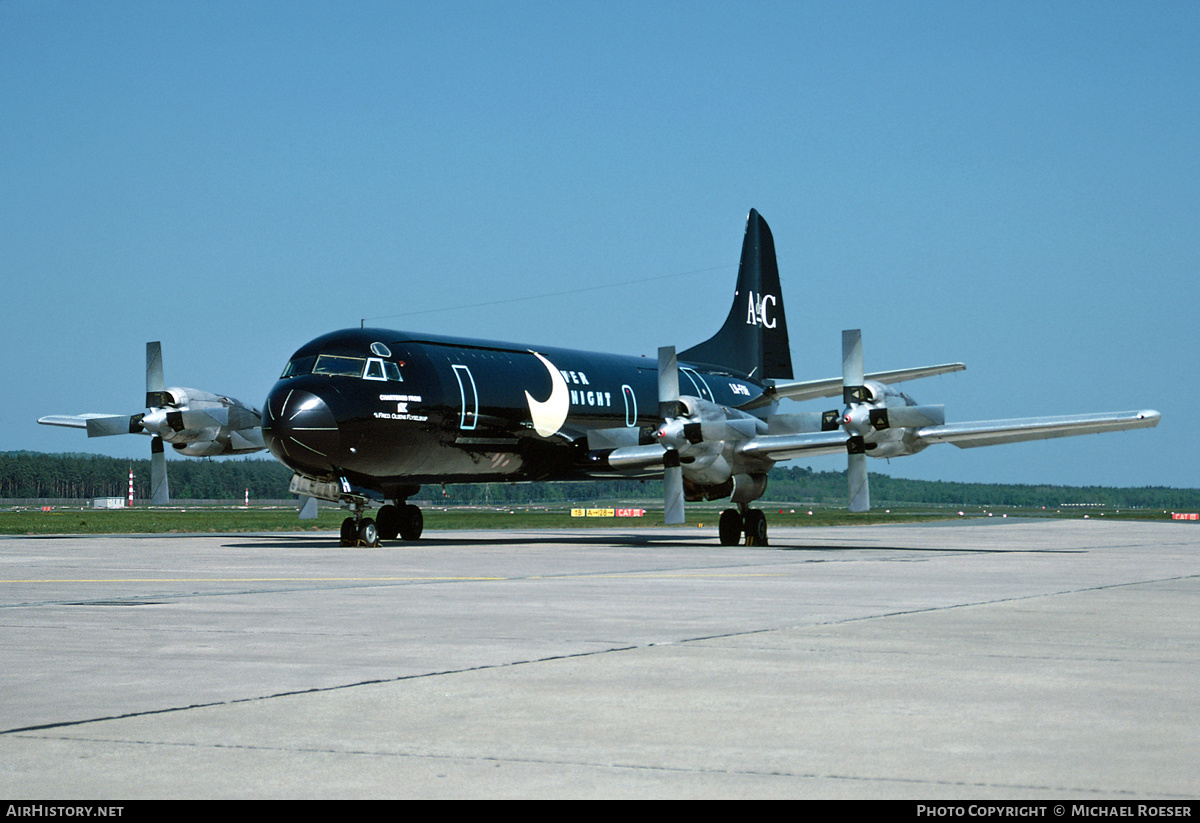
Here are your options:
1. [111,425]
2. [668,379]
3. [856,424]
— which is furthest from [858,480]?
[111,425]

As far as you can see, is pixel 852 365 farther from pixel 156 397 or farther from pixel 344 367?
pixel 156 397

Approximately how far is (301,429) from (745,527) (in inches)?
455

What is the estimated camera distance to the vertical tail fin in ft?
141

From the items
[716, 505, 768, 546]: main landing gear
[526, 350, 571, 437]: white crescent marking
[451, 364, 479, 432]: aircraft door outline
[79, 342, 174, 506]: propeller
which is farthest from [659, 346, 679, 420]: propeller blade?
[79, 342, 174, 506]: propeller

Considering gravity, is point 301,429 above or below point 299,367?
below

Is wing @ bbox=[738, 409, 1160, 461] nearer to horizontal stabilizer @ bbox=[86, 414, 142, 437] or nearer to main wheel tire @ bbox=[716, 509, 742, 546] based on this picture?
main wheel tire @ bbox=[716, 509, 742, 546]

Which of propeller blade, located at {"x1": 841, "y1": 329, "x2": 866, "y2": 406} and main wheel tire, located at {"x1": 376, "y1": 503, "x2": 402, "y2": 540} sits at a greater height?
propeller blade, located at {"x1": 841, "y1": 329, "x2": 866, "y2": 406}

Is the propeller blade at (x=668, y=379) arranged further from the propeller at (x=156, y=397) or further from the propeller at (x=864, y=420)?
the propeller at (x=156, y=397)

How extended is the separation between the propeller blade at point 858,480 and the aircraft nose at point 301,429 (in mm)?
11338

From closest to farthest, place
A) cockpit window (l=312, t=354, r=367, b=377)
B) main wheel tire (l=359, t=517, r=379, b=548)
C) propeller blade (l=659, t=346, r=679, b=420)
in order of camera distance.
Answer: cockpit window (l=312, t=354, r=367, b=377) < main wheel tire (l=359, t=517, r=379, b=548) < propeller blade (l=659, t=346, r=679, b=420)

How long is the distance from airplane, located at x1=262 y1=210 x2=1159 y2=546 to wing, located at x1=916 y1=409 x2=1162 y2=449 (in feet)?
0.13

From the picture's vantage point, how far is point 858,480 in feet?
97.9

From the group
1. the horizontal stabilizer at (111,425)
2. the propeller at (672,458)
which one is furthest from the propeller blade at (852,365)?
the horizontal stabilizer at (111,425)

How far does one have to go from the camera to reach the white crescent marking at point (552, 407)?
32.9 meters
